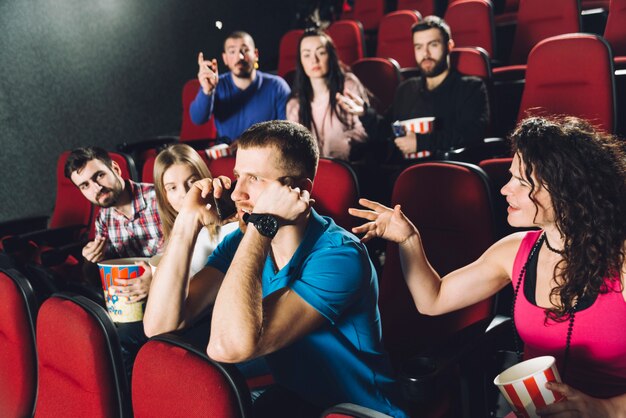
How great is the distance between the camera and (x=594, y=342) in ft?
3.36

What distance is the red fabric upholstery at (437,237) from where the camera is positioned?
4.62ft

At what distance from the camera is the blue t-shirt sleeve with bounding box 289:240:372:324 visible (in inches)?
41.1

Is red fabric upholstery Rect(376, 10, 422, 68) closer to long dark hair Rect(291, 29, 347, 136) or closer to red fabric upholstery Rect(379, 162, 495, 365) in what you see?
long dark hair Rect(291, 29, 347, 136)

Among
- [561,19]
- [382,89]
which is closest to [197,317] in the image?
[382,89]

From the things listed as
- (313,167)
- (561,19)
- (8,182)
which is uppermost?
(561,19)

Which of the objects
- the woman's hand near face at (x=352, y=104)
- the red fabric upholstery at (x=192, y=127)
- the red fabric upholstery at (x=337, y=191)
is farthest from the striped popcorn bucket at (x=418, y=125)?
the red fabric upholstery at (x=192, y=127)

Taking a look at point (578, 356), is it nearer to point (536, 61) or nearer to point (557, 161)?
point (557, 161)

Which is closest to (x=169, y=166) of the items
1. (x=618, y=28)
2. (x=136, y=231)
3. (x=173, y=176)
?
(x=173, y=176)

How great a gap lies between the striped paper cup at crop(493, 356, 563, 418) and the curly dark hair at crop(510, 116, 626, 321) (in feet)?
0.74

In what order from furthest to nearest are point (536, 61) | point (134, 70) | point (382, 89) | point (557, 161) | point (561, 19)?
point (134, 70) < point (561, 19) < point (382, 89) < point (536, 61) < point (557, 161)

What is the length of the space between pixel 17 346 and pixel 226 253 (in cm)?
50

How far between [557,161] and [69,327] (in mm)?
896

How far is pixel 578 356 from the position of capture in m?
1.05

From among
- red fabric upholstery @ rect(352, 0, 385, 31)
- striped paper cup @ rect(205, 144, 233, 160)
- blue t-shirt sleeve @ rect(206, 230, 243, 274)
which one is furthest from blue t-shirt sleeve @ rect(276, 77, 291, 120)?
red fabric upholstery @ rect(352, 0, 385, 31)
